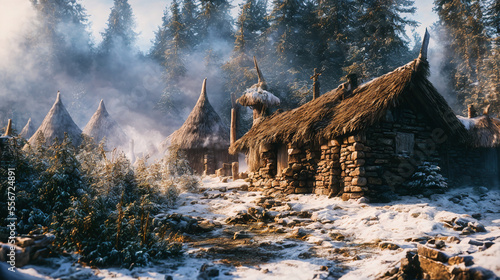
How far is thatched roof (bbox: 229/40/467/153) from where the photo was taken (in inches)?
338

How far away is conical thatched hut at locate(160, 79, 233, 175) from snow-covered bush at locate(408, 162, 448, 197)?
10899mm

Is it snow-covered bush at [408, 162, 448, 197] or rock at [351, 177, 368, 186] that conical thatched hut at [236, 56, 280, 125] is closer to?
rock at [351, 177, 368, 186]

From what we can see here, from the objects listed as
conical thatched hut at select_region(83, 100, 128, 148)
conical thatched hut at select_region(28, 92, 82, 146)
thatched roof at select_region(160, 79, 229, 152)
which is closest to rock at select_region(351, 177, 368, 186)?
thatched roof at select_region(160, 79, 229, 152)

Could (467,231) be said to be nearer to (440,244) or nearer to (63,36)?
(440,244)

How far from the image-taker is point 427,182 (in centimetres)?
896

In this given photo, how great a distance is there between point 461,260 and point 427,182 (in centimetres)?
632

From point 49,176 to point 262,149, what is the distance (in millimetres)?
6988

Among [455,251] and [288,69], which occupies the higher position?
[288,69]

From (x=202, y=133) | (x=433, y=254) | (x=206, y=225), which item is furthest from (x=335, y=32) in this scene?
(x=433, y=254)

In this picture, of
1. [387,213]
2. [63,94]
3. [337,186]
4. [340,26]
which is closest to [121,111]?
[63,94]

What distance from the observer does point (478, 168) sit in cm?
1153

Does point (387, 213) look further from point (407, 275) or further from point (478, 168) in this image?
point (478, 168)

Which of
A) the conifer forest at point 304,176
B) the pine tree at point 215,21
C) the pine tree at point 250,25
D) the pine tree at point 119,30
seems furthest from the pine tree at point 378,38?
the pine tree at point 119,30

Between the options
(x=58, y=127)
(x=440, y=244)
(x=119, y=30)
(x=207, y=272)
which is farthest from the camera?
(x=119, y=30)
